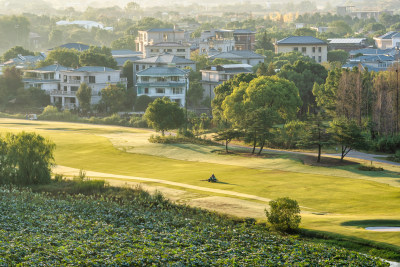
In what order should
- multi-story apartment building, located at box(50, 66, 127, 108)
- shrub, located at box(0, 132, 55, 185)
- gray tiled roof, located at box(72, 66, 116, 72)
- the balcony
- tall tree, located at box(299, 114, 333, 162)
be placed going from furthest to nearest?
gray tiled roof, located at box(72, 66, 116, 72), the balcony, multi-story apartment building, located at box(50, 66, 127, 108), tall tree, located at box(299, 114, 333, 162), shrub, located at box(0, 132, 55, 185)

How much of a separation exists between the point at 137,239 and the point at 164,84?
8349 cm

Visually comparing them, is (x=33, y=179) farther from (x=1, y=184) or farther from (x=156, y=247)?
(x=156, y=247)

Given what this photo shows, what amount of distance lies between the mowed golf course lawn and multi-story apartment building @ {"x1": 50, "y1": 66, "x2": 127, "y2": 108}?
31.2 meters

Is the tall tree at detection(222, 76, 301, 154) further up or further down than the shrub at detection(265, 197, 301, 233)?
further up

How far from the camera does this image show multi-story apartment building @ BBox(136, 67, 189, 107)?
409ft

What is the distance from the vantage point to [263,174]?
66625 millimetres

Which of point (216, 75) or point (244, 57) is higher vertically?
point (244, 57)

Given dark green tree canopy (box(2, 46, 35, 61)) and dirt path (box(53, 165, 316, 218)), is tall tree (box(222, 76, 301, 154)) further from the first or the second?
dark green tree canopy (box(2, 46, 35, 61))

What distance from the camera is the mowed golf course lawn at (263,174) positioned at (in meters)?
48.3

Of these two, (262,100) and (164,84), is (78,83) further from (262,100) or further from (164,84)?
(262,100)

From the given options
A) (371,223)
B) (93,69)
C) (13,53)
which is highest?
(13,53)

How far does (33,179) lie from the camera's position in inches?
2442

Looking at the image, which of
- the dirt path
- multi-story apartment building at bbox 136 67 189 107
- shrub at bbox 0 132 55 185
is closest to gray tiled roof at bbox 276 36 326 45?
multi-story apartment building at bbox 136 67 189 107

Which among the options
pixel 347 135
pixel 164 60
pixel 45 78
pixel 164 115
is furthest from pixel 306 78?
pixel 45 78
